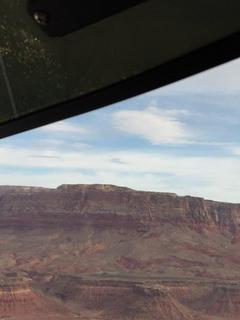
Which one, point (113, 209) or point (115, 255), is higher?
point (113, 209)

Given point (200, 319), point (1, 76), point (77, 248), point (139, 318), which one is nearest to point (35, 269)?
point (77, 248)

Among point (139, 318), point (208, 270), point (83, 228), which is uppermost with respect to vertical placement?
point (83, 228)

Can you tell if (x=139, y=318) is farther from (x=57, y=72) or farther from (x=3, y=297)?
(x=57, y=72)

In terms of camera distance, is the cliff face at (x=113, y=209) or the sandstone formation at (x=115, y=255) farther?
the cliff face at (x=113, y=209)

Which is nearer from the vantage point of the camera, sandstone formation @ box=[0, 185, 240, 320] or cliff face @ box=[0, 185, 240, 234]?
sandstone formation @ box=[0, 185, 240, 320]

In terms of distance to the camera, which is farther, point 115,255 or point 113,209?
point 113,209

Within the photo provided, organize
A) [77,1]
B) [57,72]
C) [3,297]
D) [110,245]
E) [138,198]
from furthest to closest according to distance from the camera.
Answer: [138,198], [110,245], [3,297], [57,72], [77,1]

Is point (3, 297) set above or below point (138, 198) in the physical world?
below

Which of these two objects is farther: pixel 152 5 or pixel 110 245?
pixel 110 245
